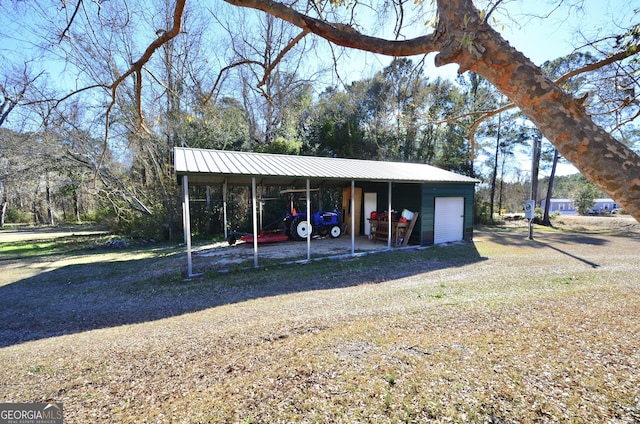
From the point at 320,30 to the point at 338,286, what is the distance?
4494 millimetres

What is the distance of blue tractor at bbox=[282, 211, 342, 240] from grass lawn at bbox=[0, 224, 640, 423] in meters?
3.98

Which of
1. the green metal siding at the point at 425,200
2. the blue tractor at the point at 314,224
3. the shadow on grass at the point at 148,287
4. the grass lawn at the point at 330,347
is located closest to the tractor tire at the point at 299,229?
the blue tractor at the point at 314,224

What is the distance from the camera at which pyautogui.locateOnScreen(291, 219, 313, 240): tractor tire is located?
1010cm

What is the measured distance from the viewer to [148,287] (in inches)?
228

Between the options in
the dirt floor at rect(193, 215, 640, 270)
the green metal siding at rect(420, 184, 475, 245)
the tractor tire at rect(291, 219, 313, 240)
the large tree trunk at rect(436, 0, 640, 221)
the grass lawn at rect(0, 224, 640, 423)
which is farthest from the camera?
the tractor tire at rect(291, 219, 313, 240)

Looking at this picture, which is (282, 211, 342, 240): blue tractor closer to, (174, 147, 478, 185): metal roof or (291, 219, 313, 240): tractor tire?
(291, 219, 313, 240): tractor tire

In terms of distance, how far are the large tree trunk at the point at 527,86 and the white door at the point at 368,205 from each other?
10.1m

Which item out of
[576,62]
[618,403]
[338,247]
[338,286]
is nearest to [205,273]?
[338,286]

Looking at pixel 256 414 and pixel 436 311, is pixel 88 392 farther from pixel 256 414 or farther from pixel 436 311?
pixel 436 311

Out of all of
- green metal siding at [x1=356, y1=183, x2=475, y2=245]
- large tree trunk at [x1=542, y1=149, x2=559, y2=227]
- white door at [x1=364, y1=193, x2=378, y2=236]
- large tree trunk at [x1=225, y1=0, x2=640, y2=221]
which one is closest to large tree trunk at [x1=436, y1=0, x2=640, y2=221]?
→ large tree trunk at [x1=225, y1=0, x2=640, y2=221]

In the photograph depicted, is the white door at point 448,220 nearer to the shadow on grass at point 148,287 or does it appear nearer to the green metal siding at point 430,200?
the green metal siding at point 430,200

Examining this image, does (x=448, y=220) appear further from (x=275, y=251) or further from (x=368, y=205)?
(x=275, y=251)

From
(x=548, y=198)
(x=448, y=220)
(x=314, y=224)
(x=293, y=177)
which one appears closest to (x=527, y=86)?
(x=293, y=177)

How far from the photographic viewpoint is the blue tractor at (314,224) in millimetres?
10203
